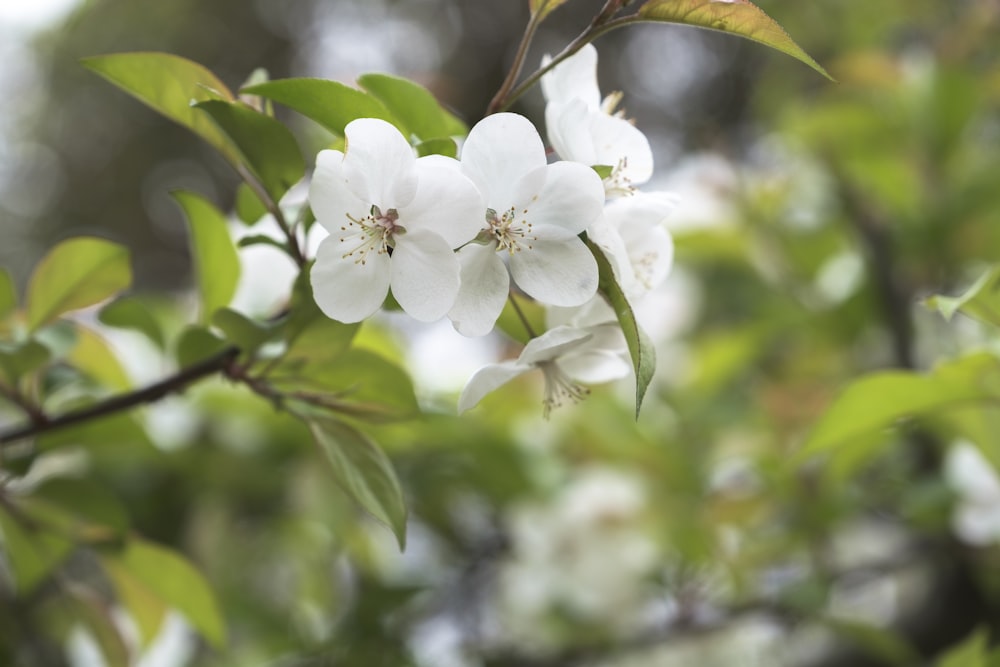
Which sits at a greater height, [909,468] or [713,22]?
[713,22]

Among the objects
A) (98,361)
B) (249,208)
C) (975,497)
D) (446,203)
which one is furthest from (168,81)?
(975,497)

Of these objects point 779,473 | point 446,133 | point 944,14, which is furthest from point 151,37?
point 446,133

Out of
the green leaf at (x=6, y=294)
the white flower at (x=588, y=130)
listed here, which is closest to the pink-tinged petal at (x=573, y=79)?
the white flower at (x=588, y=130)

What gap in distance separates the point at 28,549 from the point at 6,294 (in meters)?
0.17

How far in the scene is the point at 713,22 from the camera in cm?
41

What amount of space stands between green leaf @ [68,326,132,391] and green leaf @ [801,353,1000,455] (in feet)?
1.54

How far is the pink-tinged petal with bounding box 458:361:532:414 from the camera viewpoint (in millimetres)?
426

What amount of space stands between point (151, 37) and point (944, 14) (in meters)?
1.64

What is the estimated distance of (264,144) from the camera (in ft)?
1.40

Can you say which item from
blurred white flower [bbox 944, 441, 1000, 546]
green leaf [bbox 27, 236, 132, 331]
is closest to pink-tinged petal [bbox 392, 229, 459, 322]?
green leaf [bbox 27, 236, 132, 331]

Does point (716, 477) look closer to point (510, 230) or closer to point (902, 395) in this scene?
point (902, 395)

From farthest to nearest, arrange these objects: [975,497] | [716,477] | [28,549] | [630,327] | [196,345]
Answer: [716,477] → [975,497] → [28,549] → [196,345] → [630,327]

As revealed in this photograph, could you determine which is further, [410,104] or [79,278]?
[79,278]

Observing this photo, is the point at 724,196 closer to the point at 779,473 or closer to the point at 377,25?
the point at 779,473
